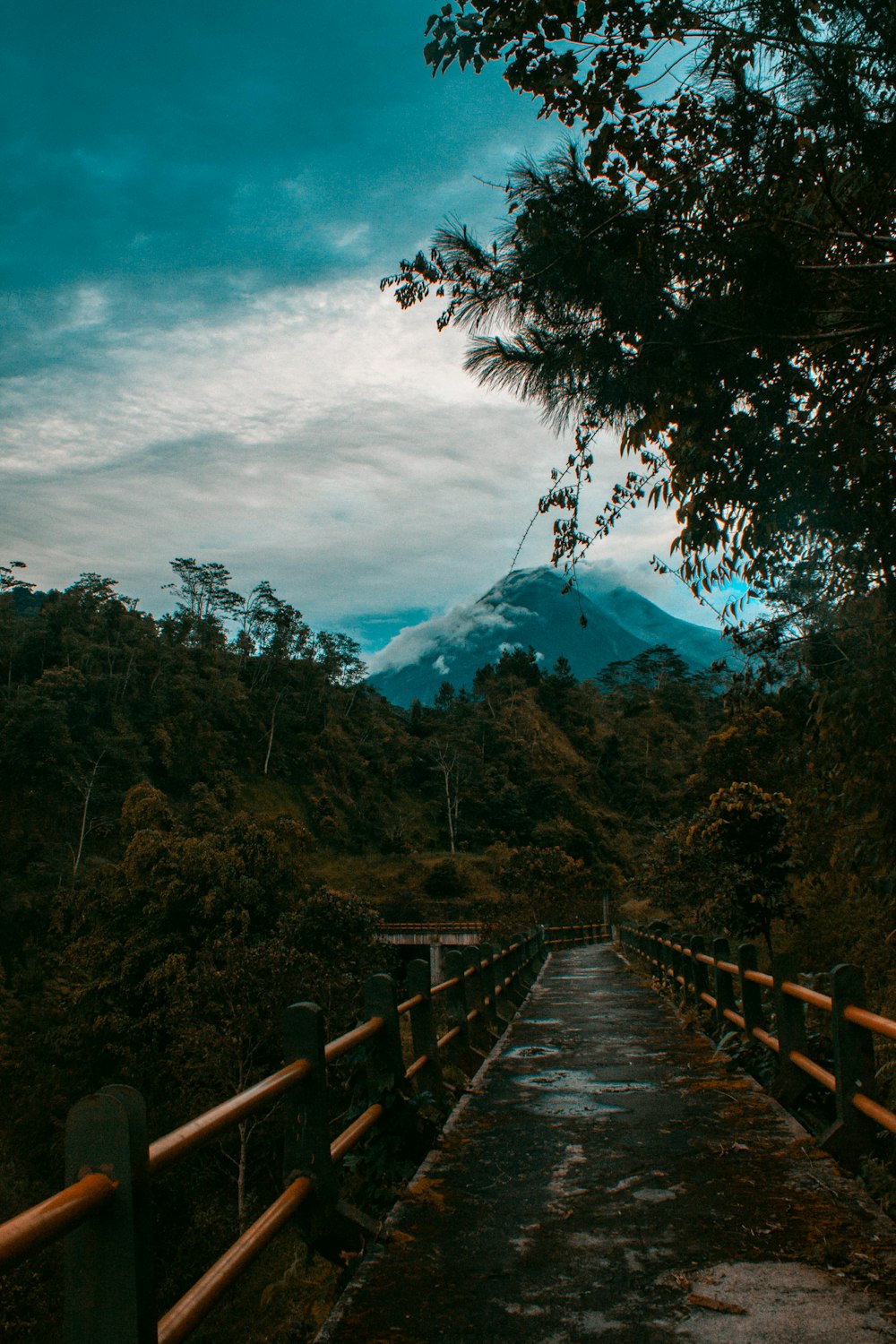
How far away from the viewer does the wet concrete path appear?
3.15 metres

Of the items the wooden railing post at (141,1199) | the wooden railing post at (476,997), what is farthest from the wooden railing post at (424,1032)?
the wooden railing post at (141,1199)

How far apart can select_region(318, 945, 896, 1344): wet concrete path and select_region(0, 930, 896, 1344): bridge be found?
0.01 m

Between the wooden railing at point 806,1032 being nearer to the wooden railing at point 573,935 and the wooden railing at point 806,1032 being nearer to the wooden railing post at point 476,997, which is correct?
the wooden railing post at point 476,997

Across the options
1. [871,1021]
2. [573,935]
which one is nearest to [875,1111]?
[871,1021]

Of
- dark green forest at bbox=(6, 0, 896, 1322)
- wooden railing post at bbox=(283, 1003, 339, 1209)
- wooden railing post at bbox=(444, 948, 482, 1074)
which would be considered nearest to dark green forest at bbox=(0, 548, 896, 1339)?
dark green forest at bbox=(6, 0, 896, 1322)

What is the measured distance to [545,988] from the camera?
54.4ft

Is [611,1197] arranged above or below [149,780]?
below

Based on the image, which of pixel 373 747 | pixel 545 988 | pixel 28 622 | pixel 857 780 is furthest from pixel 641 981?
pixel 373 747

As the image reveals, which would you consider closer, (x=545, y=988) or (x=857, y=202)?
(x=857, y=202)

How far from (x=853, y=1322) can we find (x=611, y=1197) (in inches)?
58.8

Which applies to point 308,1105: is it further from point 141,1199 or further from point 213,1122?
point 141,1199

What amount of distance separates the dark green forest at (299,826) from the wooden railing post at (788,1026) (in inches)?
65.9

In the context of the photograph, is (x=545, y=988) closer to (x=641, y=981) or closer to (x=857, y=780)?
(x=641, y=981)

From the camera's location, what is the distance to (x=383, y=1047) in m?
4.89
